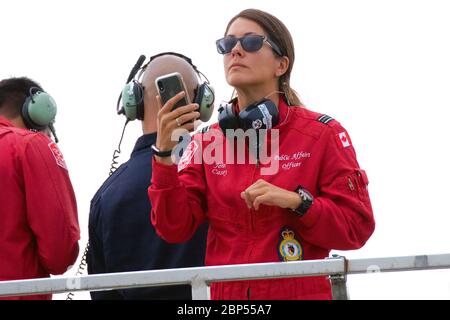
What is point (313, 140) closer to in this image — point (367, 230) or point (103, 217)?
point (367, 230)

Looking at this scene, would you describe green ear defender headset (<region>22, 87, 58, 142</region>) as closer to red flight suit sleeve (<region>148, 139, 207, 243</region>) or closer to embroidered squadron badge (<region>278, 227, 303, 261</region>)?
red flight suit sleeve (<region>148, 139, 207, 243</region>)

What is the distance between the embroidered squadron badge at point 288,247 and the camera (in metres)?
3.54

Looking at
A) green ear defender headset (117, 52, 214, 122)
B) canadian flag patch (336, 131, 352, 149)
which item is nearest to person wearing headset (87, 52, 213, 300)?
green ear defender headset (117, 52, 214, 122)

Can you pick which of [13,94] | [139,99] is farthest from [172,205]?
[13,94]

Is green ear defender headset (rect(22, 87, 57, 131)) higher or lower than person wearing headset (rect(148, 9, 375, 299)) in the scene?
higher

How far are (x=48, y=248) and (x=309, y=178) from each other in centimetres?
146

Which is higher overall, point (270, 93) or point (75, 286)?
point (270, 93)

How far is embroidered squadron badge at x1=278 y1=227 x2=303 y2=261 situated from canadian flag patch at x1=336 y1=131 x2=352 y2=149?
0.42 m

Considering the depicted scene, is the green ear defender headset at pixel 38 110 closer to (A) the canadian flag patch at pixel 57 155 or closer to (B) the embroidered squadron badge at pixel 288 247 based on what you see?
(A) the canadian flag patch at pixel 57 155

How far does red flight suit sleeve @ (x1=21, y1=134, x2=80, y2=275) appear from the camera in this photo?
4367 mm

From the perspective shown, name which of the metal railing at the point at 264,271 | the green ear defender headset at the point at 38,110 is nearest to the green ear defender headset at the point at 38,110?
the green ear defender headset at the point at 38,110

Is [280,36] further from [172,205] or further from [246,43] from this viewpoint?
[172,205]
